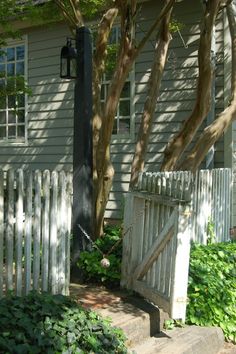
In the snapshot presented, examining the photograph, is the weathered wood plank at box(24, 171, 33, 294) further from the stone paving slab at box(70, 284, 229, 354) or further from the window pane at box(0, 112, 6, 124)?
the window pane at box(0, 112, 6, 124)

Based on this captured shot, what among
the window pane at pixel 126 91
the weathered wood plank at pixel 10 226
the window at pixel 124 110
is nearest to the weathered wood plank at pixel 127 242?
the weathered wood plank at pixel 10 226

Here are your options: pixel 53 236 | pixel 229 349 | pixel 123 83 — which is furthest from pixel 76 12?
pixel 229 349

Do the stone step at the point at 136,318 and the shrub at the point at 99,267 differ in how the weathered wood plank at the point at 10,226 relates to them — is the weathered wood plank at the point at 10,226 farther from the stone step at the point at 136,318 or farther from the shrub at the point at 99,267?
the shrub at the point at 99,267

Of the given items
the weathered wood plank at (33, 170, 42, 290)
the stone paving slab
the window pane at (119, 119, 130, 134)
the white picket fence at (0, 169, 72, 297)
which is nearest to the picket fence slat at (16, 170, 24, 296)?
the white picket fence at (0, 169, 72, 297)

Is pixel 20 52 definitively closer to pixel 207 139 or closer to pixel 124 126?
pixel 124 126

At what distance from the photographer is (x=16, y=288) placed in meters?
4.55

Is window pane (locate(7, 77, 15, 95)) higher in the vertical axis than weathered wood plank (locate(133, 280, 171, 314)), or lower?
higher

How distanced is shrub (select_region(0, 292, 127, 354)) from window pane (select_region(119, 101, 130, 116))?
627 centimetres

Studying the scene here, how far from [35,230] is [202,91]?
3.74 m

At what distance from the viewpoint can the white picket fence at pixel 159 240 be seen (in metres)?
4.78

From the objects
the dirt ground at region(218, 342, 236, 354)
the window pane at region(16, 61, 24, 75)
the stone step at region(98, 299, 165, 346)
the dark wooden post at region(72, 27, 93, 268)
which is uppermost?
the window pane at region(16, 61, 24, 75)

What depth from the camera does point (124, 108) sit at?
10328mm

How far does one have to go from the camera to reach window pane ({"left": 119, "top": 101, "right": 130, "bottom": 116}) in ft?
33.7

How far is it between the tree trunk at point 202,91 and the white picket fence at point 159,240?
105cm
